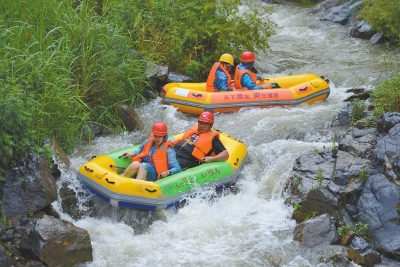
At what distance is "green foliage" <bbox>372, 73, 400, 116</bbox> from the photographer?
7.13 m

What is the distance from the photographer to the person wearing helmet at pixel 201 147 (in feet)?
23.1

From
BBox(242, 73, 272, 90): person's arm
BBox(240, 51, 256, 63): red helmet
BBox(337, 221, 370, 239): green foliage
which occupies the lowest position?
BBox(337, 221, 370, 239): green foliage

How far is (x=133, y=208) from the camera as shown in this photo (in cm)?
635

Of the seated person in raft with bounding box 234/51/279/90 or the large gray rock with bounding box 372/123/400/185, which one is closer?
the large gray rock with bounding box 372/123/400/185

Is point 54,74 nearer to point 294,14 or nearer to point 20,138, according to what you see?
point 20,138

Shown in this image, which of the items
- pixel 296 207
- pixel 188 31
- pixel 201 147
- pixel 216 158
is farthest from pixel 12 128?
pixel 188 31

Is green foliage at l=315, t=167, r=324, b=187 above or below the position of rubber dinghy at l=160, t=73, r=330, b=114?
above

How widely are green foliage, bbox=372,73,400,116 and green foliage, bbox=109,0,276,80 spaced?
3.60 m

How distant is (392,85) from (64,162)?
4224mm

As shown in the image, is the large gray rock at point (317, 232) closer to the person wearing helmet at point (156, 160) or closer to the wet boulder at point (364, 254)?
the wet boulder at point (364, 254)

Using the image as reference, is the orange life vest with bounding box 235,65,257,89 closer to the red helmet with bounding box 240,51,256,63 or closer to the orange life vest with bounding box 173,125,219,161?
the red helmet with bounding box 240,51,256,63

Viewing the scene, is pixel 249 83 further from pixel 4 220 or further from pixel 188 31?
pixel 4 220

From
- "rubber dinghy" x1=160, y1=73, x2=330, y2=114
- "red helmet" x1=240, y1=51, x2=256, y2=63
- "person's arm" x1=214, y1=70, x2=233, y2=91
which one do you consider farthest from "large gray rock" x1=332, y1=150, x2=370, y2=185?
"red helmet" x1=240, y1=51, x2=256, y2=63

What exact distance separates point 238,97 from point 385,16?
440 centimetres
